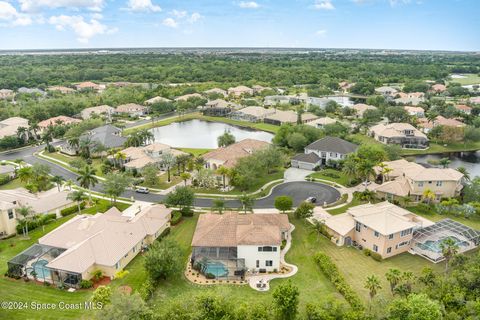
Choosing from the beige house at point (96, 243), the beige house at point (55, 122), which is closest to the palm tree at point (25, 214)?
the beige house at point (96, 243)

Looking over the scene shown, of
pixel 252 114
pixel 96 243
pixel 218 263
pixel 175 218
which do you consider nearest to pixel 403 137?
pixel 252 114

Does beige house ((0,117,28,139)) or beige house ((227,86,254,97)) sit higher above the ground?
beige house ((227,86,254,97))

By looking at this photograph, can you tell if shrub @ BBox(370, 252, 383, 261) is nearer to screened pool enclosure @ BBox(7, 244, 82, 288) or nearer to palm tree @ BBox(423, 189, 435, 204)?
palm tree @ BBox(423, 189, 435, 204)

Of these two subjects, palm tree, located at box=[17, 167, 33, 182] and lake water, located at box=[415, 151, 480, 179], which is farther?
lake water, located at box=[415, 151, 480, 179]

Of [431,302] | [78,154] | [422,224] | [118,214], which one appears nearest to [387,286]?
[431,302]

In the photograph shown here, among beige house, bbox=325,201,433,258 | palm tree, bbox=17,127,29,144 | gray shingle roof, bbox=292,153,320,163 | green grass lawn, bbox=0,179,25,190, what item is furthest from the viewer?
palm tree, bbox=17,127,29,144

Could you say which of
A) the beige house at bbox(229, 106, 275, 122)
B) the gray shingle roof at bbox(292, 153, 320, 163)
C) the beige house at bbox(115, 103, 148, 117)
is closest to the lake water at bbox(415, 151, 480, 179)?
the gray shingle roof at bbox(292, 153, 320, 163)

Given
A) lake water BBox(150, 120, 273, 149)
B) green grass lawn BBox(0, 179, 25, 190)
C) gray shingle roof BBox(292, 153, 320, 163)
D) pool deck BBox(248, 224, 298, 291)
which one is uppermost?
gray shingle roof BBox(292, 153, 320, 163)
